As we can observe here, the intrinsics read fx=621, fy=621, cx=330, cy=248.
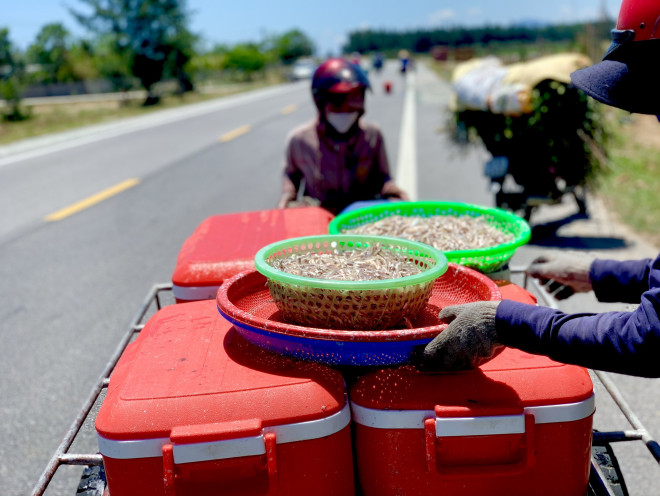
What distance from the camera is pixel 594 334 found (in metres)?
1.52

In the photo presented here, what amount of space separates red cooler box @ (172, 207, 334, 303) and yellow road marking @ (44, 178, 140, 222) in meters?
6.39

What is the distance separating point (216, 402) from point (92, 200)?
860cm

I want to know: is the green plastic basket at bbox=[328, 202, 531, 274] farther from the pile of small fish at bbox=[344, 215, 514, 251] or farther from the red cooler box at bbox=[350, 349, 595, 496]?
the red cooler box at bbox=[350, 349, 595, 496]

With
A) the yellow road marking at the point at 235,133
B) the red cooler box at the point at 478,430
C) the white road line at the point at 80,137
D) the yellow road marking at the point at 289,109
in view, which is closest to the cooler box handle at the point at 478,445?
the red cooler box at the point at 478,430

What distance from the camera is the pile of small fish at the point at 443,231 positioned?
8.34 feet

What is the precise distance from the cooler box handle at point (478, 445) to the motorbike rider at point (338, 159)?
2.47 m

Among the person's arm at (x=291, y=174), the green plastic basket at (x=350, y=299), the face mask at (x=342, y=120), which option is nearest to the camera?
the green plastic basket at (x=350, y=299)

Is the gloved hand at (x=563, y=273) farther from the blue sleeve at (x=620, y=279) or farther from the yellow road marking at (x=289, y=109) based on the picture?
the yellow road marking at (x=289, y=109)

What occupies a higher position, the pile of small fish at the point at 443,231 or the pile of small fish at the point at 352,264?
the pile of small fish at the point at 352,264

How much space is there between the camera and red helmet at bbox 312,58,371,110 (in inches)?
146

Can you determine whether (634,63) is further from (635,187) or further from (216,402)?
(635,187)

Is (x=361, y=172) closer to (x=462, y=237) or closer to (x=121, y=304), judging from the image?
(x=462, y=237)

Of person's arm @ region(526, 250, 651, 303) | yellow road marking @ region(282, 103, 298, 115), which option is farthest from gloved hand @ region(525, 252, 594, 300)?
yellow road marking @ region(282, 103, 298, 115)

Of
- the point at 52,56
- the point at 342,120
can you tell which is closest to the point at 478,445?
the point at 342,120
